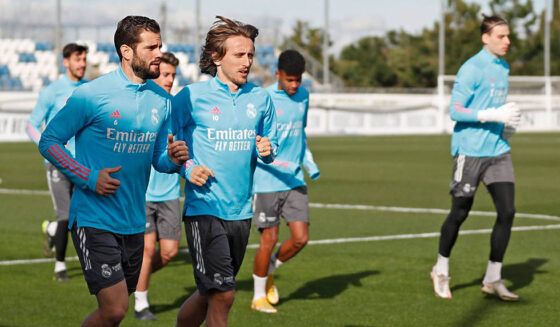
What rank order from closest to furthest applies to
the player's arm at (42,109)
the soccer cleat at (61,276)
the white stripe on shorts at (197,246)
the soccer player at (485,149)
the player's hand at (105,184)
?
1. the player's hand at (105,184)
2. the white stripe on shorts at (197,246)
3. the soccer player at (485,149)
4. the soccer cleat at (61,276)
5. the player's arm at (42,109)

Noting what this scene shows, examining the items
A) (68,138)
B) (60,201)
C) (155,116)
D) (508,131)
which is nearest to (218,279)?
(155,116)

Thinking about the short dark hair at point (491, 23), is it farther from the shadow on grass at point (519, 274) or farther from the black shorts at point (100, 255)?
the black shorts at point (100, 255)

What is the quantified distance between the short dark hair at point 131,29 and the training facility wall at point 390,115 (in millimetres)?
34940

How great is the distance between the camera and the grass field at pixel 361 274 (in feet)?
24.7

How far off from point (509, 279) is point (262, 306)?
104 inches

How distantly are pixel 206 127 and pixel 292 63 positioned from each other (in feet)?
8.33

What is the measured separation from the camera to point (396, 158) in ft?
88.8

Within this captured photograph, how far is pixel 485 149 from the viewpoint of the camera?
8297 mm

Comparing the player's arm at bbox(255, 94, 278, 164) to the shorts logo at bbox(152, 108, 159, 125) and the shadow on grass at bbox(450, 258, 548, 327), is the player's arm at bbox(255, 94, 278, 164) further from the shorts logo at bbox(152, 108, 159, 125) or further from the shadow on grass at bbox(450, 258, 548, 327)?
the shadow on grass at bbox(450, 258, 548, 327)

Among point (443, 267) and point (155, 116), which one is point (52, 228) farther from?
point (155, 116)

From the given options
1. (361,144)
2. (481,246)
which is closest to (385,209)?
(481,246)

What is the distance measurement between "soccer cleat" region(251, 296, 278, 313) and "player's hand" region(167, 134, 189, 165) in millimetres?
2665

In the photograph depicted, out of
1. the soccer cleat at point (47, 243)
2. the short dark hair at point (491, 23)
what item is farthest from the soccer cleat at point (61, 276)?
the short dark hair at point (491, 23)

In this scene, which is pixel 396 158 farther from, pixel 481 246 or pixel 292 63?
pixel 292 63
